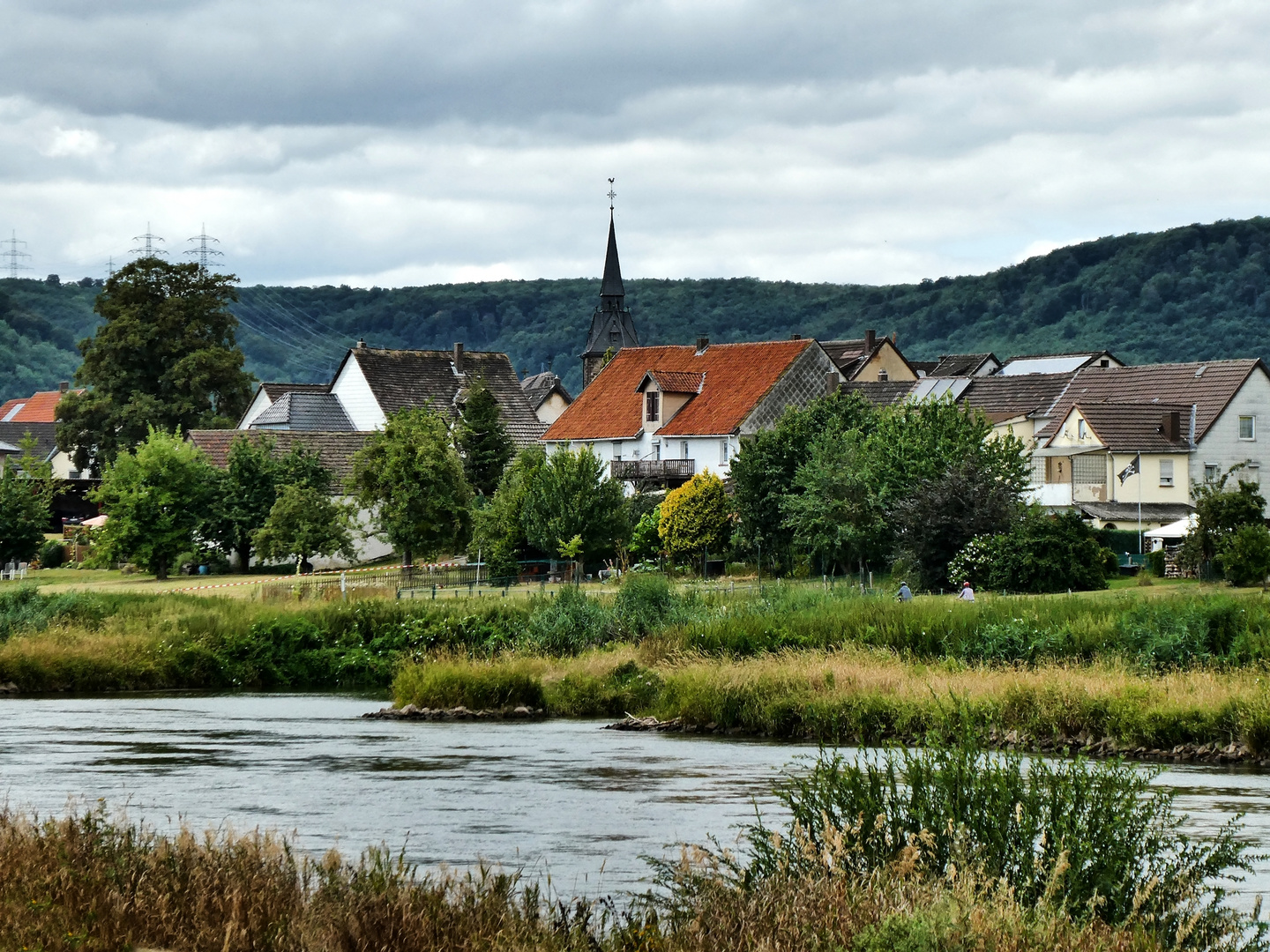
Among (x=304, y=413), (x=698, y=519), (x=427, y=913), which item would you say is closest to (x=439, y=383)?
(x=304, y=413)

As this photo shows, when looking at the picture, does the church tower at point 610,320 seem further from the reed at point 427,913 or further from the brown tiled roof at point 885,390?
the reed at point 427,913

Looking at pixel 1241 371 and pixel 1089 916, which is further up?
pixel 1241 371

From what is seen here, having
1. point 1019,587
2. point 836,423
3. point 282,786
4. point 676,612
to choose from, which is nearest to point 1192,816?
point 282,786

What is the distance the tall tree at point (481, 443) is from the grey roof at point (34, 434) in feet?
281

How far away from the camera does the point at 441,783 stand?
28062 millimetres

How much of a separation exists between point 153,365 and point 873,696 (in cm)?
7290

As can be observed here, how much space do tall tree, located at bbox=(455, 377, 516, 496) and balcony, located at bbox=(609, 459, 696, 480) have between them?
19.7ft

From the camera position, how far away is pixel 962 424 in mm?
63906

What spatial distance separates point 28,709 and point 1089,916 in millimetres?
31176

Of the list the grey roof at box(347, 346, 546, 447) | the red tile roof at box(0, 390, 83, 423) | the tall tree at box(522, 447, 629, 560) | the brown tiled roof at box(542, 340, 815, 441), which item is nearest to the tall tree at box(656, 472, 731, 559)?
the tall tree at box(522, 447, 629, 560)

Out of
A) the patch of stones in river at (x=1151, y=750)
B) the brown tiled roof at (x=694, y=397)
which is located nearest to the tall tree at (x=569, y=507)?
the brown tiled roof at (x=694, y=397)

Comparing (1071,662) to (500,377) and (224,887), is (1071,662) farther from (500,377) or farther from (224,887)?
(500,377)

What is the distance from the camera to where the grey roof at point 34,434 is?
16021 centimetres

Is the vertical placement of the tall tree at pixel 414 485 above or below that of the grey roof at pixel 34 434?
below
